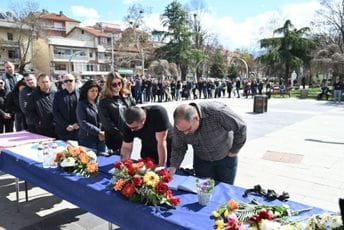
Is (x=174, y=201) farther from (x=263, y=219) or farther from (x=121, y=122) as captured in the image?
(x=121, y=122)

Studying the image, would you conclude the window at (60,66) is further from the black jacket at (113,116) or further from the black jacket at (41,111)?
the black jacket at (113,116)

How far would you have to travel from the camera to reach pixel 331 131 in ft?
31.0

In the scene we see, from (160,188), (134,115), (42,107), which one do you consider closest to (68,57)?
(42,107)

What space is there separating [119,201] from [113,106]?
173 cm

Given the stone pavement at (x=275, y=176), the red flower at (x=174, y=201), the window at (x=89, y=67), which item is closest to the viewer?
the red flower at (x=174, y=201)

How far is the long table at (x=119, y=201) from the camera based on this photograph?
6.64 ft

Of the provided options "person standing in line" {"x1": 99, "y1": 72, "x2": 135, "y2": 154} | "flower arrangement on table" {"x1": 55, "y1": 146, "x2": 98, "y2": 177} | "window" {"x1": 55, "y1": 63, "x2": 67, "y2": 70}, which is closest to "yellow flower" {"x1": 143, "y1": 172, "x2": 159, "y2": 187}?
"flower arrangement on table" {"x1": 55, "y1": 146, "x2": 98, "y2": 177}

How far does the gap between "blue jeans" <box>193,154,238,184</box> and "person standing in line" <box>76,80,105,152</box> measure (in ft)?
5.23

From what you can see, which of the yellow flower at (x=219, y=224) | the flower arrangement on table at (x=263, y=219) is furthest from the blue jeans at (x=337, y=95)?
the yellow flower at (x=219, y=224)

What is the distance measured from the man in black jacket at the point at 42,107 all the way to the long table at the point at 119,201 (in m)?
1.70

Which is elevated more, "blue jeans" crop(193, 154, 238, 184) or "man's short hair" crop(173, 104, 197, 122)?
"man's short hair" crop(173, 104, 197, 122)

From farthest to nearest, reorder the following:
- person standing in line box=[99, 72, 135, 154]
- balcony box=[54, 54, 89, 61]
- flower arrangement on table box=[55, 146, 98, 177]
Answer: balcony box=[54, 54, 89, 61] < person standing in line box=[99, 72, 135, 154] < flower arrangement on table box=[55, 146, 98, 177]

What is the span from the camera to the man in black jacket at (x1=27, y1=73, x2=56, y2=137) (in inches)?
194

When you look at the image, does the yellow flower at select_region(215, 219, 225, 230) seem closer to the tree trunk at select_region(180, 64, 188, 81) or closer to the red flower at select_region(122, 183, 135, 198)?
the red flower at select_region(122, 183, 135, 198)
